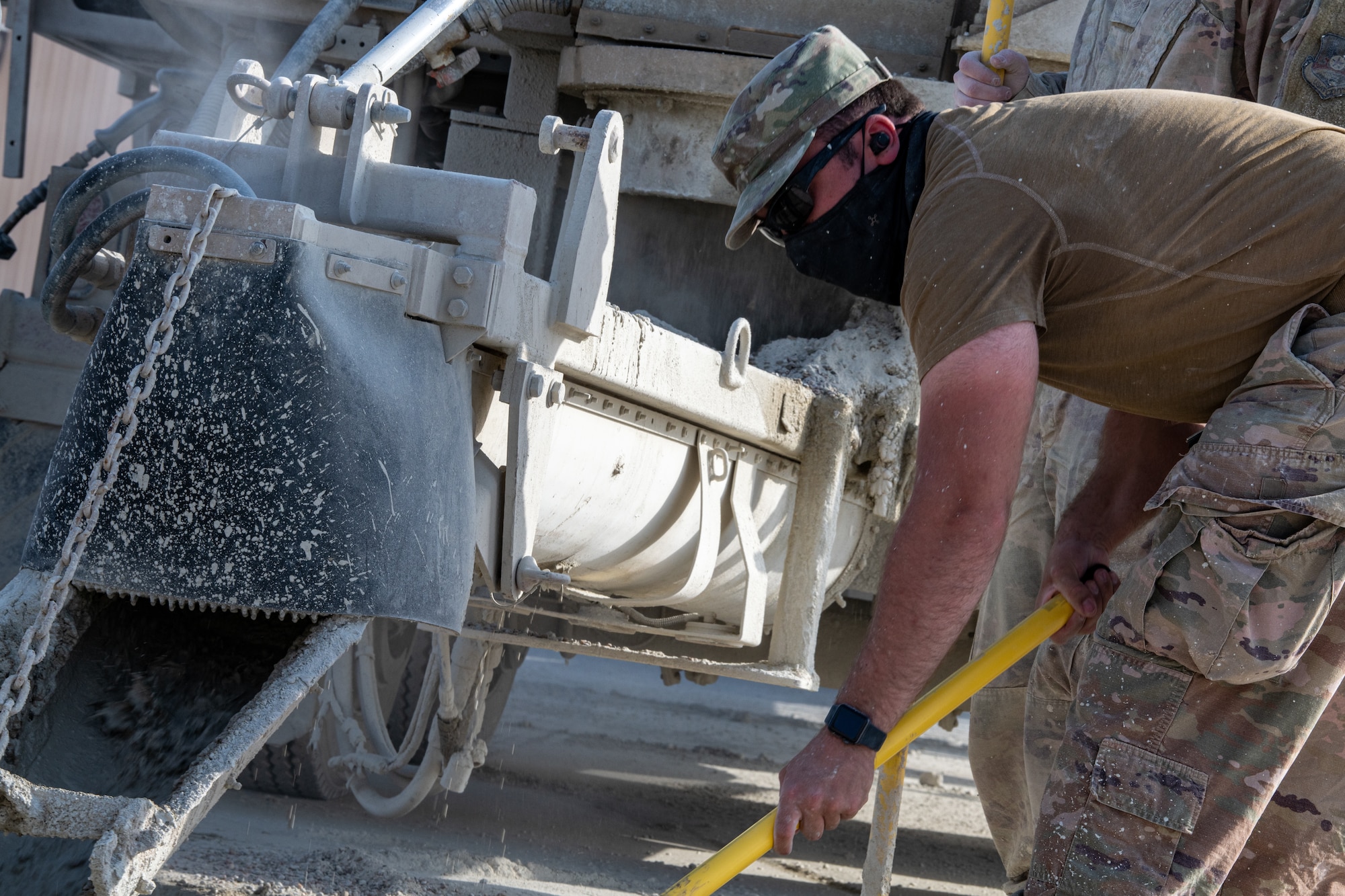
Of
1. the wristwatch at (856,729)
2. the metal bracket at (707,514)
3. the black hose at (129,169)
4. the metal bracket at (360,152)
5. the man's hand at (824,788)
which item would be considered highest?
the metal bracket at (360,152)

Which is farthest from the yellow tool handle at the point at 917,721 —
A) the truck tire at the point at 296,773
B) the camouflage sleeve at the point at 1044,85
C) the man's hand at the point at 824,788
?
the truck tire at the point at 296,773

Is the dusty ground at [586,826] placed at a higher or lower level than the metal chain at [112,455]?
lower

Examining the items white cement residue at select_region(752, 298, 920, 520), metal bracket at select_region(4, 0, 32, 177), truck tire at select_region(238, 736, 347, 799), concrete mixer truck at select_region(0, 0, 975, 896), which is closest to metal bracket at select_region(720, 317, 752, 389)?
concrete mixer truck at select_region(0, 0, 975, 896)

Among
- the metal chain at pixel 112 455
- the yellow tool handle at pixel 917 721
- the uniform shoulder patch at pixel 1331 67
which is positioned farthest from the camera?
the uniform shoulder patch at pixel 1331 67

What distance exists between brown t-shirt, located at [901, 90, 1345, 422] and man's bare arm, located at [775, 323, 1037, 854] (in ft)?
0.20

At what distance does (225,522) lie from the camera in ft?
5.20

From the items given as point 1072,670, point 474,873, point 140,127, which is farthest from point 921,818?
point 140,127

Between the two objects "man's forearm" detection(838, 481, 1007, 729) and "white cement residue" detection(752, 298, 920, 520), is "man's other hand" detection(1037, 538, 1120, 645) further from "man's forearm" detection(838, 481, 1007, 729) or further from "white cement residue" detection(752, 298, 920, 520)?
"white cement residue" detection(752, 298, 920, 520)

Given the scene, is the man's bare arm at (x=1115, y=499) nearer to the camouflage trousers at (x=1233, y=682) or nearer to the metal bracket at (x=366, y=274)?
the camouflage trousers at (x=1233, y=682)

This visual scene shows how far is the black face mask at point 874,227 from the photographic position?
2037 mm

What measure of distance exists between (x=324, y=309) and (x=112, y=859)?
2.18 ft

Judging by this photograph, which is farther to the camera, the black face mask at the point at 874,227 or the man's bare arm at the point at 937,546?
the black face mask at the point at 874,227

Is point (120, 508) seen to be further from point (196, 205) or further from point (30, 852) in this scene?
point (30, 852)

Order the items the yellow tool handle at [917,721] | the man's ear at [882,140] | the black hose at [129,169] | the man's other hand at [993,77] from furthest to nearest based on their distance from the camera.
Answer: the man's other hand at [993,77] → the man's ear at [882,140] → the yellow tool handle at [917,721] → the black hose at [129,169]
